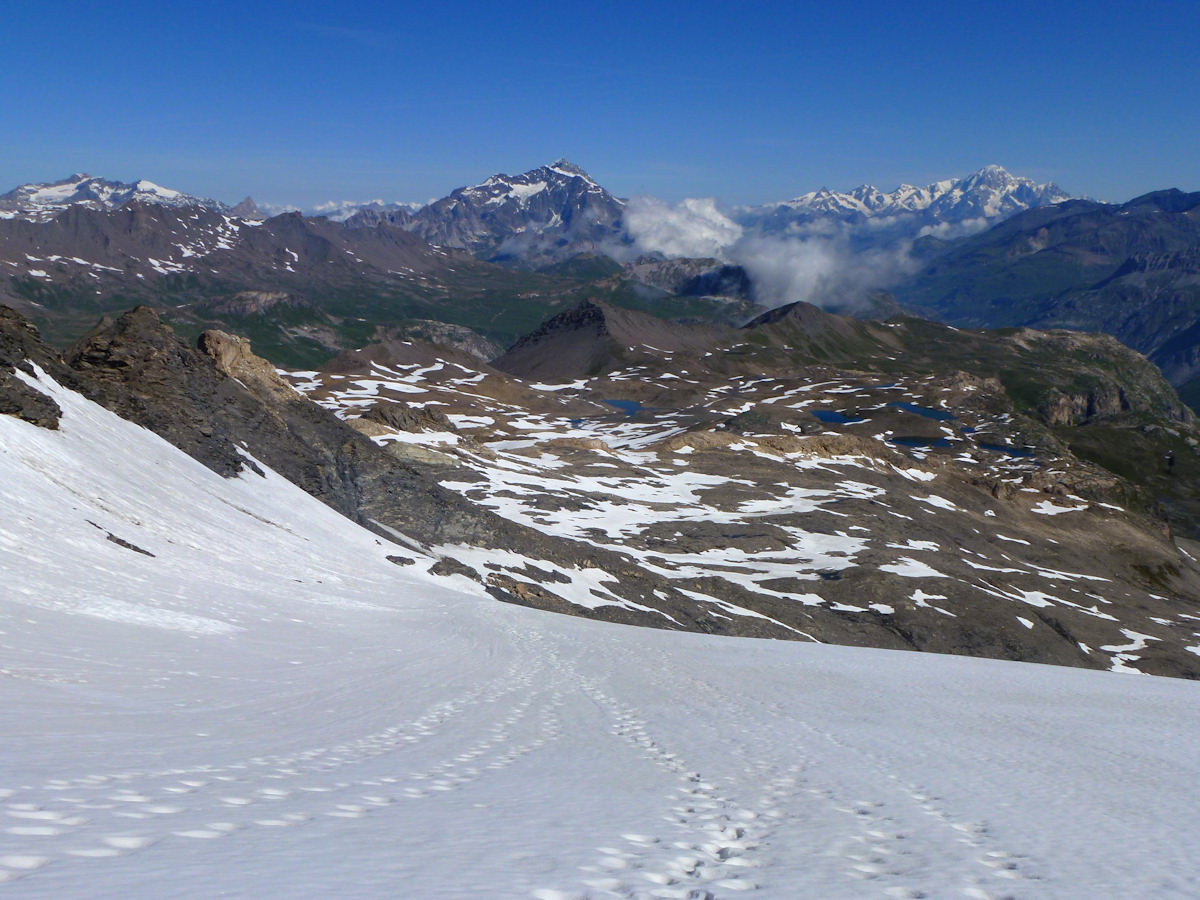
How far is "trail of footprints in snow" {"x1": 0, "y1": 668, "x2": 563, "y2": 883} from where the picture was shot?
7105mm

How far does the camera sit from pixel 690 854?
8711mm

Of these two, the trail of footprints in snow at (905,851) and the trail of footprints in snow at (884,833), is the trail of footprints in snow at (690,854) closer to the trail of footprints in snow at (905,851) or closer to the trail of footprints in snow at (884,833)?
the trail of footprints in snow at (884,833)

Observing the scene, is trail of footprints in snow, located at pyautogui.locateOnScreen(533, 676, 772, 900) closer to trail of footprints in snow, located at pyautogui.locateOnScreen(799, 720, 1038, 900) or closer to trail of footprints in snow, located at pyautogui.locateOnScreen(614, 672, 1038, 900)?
trail of footprints in snow, located at pyautogui.locateOnScreen(614, 672, 1038, 900)

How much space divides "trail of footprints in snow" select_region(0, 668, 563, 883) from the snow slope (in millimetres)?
47

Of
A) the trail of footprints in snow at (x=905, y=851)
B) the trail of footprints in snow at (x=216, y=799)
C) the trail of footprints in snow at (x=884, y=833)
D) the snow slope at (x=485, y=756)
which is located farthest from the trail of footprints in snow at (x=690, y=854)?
the trail of footprints in snow at (x=216, y=799)

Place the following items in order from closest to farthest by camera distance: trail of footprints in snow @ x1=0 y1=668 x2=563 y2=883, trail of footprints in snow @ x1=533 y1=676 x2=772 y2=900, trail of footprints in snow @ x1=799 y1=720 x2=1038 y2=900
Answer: trail of footprints in snow @ x1=0 y1=668 x2=563 y2=883 < trail of footprints in snow @ x1=533 y1=676 x2=772 y2=900 < trail of footprints in snow @ x1=799 y1=720 x2=1038 y2=900

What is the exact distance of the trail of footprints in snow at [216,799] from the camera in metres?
7.11

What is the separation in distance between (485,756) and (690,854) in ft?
16.2

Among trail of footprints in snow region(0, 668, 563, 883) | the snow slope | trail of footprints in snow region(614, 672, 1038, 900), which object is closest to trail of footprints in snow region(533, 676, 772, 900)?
the snow slope

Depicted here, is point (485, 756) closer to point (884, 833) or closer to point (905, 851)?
point (884, 833)

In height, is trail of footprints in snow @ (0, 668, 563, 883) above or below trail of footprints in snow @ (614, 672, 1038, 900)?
below

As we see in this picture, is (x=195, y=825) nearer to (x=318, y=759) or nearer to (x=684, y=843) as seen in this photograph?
(x=318, y=759)

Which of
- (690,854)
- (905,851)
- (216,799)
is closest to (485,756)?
(216,799)

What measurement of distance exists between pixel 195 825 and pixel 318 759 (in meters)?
3.60
